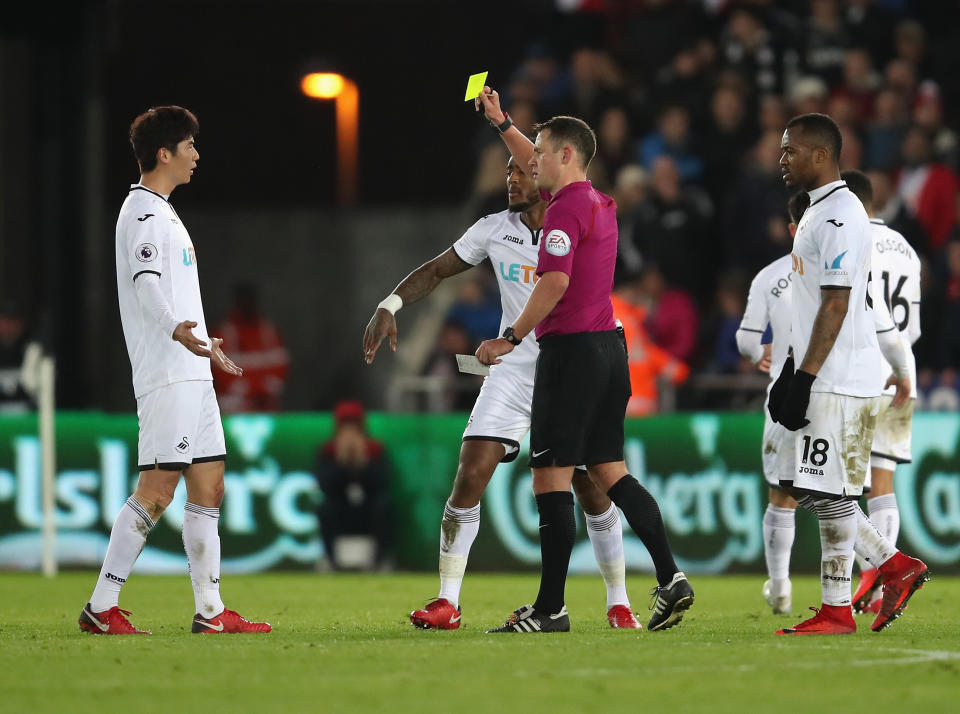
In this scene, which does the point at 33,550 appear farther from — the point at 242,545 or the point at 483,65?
the point at 483,65

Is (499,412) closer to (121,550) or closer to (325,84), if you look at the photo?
(121,550)

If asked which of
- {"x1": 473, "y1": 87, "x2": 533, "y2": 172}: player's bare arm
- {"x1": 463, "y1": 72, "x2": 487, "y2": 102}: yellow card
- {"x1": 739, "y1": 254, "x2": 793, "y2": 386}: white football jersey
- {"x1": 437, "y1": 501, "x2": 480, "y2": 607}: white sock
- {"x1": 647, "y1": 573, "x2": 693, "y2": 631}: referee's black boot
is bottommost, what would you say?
{"x1": 647, "y1": 573, "x2": 693, "y2": 631}: referee's black boot

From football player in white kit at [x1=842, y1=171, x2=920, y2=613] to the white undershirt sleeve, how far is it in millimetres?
3735

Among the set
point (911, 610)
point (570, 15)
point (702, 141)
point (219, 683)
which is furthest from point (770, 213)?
point (219, 683)

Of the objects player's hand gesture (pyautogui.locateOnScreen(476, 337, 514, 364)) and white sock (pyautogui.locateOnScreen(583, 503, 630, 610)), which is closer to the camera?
player's hand gesture (pyautogui.locateOnScreen(476, 337, 514, 364))

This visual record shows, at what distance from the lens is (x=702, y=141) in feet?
54.1

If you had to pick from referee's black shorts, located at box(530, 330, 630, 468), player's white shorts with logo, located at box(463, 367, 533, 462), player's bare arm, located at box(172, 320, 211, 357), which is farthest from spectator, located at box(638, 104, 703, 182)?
player's bare arm, located at box(172, 320, 211, 357)

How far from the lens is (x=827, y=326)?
7336 mm

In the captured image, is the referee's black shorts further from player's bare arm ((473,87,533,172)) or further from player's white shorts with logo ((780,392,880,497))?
player's bare arm ((473,87,533,172))

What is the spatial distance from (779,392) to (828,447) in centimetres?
33

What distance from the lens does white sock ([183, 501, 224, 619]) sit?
7.79 meters

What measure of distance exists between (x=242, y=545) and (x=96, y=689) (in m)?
7.98

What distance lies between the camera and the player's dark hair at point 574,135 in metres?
7.80

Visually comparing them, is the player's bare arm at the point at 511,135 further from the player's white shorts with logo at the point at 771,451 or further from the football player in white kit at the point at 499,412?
the player's white shorts with logo at the point at 771,451
